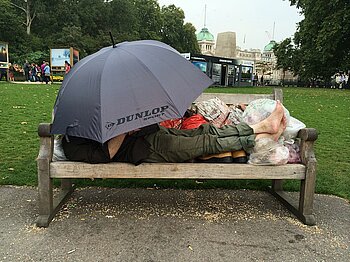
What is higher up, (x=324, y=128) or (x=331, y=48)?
(x=331, y=48)

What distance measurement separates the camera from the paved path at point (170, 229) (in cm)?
267

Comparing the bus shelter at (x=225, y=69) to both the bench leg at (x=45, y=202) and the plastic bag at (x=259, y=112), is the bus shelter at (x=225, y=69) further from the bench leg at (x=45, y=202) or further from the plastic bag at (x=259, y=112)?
the bench leg at (x=45, y=202)

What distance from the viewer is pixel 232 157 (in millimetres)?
3256

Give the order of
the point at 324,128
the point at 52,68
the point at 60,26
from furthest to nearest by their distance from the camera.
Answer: the point at 60,26
the point at 52,68
the point at 324,128

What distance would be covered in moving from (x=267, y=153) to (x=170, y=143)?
2.86 feet

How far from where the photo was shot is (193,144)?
3160 millimetres

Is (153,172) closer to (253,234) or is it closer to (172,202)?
(172,202)

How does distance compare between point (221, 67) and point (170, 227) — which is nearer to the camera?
point (170, 227)

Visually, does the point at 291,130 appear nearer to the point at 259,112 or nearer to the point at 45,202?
the point at 259,112

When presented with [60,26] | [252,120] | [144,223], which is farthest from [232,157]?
[60,26]

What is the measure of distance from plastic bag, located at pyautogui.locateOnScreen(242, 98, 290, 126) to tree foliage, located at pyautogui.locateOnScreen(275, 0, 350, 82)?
3027 cm

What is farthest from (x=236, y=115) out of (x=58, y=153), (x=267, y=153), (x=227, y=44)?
(x=227, y=44)

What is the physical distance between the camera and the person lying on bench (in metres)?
3.06

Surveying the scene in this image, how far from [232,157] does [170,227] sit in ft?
2.77
